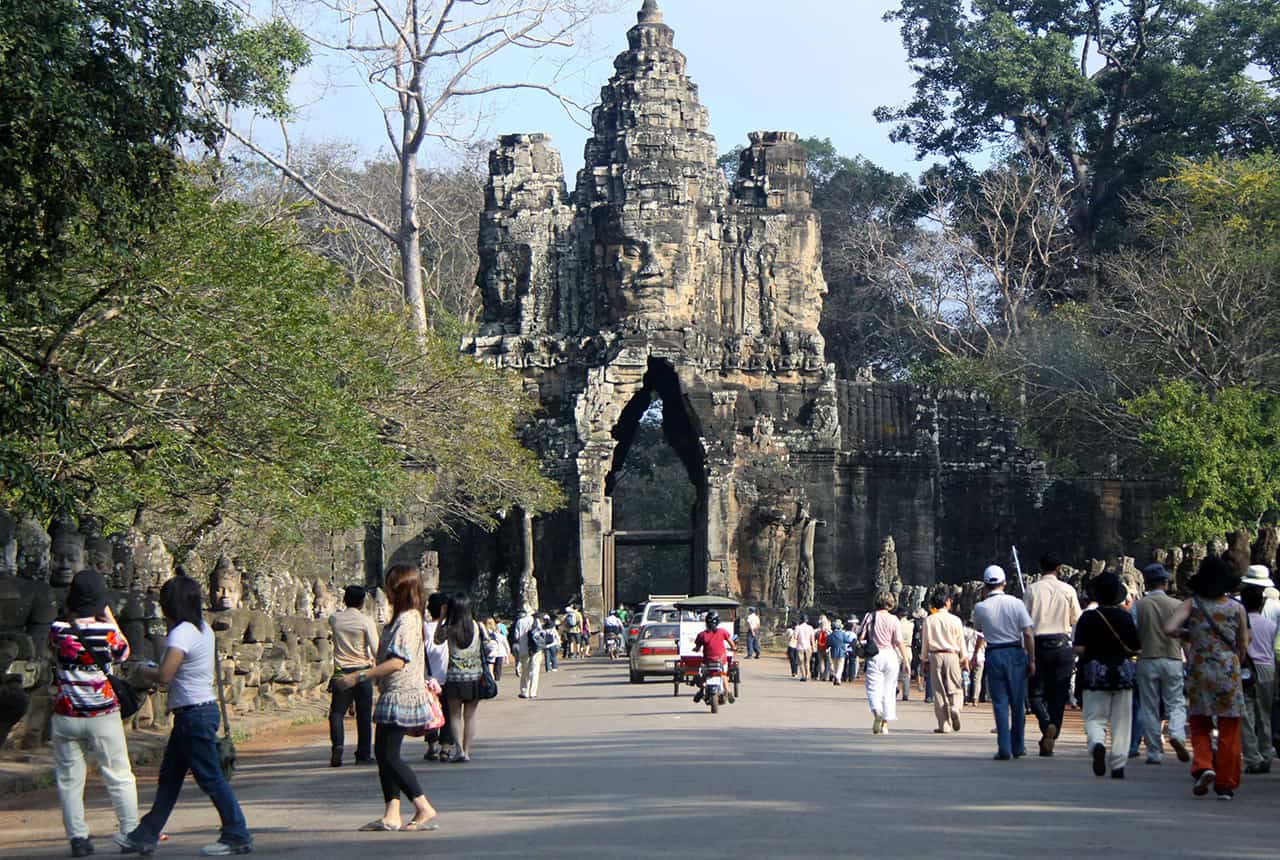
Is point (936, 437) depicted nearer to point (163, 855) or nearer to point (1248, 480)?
point (1248, 480)

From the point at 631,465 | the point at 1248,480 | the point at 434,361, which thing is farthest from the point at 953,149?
the point at 434,361

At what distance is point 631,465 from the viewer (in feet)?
231

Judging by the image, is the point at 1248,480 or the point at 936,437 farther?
the point at 936,437

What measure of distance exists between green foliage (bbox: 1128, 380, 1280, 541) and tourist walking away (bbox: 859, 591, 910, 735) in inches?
936

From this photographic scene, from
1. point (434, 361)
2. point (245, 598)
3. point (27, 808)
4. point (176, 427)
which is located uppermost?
point (434, 361)

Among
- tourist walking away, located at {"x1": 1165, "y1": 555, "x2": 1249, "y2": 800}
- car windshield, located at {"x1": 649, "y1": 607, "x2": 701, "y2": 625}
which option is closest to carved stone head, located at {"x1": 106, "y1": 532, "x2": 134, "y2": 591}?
tourist walking away, located at {"x1": 1165, "y1": 555, "x2": 1249, "y2": 800}

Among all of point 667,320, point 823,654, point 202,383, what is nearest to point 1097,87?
point 667,320

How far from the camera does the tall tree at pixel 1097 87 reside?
198 ft

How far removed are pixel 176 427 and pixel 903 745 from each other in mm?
9285

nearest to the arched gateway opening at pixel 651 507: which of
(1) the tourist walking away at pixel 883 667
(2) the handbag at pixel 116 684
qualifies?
(1) the tourist walking away at pixel 883 667

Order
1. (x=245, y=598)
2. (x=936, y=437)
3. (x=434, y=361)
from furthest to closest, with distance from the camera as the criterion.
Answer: (x=936, y=437)
(x=434, y=361)
(x=245, y=598)

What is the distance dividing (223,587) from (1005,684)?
33.2 ft

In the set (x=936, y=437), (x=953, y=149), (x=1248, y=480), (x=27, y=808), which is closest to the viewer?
(x=27, y=808)

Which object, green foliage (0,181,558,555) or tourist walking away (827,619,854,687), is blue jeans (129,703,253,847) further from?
tourist walking away (827,619,854,687)
